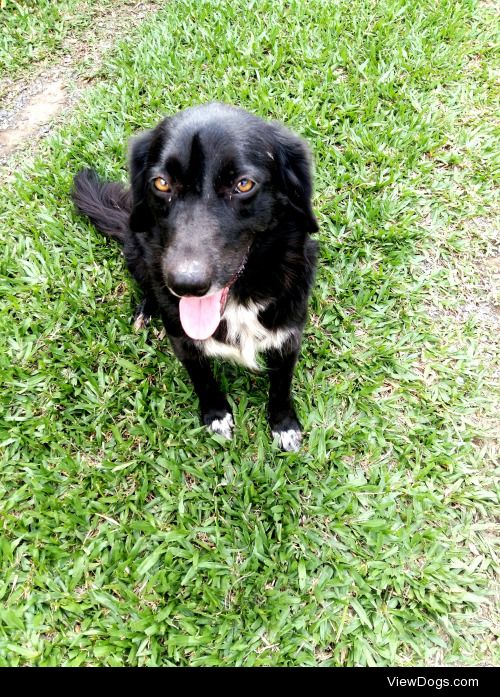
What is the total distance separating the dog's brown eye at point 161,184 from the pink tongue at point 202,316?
50 centimetres

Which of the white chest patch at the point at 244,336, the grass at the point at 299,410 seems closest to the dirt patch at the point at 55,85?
the grass at the point at 299,410

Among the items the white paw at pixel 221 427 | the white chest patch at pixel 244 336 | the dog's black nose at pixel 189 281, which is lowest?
the white paw at pixel 221 427

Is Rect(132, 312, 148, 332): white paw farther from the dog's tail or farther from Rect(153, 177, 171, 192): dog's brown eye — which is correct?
Rect(153, 177, 171, 192): dog's brown eye

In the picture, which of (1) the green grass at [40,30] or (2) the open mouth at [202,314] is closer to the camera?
(2) the open mouth at [202,314]

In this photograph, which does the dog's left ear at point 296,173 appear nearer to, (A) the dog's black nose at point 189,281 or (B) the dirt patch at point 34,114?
(A) the dog's black nose at point 189,281

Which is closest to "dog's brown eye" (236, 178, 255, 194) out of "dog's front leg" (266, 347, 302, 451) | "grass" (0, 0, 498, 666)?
"dog's front leg" (266, 347, 302, 451)

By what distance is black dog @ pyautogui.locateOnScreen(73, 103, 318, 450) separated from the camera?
6.68 feet

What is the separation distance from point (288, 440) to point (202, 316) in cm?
102

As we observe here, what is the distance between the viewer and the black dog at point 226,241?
2.04 m

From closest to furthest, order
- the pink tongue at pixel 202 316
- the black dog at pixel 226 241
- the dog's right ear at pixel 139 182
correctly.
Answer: the black dog at pixel 226 241 < the pink tongue at pixel 202 316 < the dog's right ear at pixel 139 182

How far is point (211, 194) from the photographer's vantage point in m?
2.07

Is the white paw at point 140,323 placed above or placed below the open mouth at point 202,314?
below
